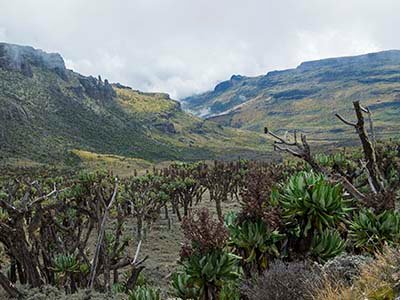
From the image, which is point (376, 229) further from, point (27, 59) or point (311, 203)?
point (27, 59)

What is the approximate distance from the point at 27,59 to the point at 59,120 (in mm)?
40794

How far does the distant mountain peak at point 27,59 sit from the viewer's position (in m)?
134

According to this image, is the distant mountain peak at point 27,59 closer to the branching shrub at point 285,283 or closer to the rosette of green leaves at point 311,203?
the rosette of green leaves at point 311,203

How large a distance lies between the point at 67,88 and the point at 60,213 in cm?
14455

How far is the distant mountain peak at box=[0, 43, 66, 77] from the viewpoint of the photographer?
134m

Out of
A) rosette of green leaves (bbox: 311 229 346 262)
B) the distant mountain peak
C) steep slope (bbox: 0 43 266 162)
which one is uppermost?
the distant mountain peak

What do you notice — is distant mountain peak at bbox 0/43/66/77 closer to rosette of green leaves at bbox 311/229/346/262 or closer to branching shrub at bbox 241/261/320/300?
rosette of green leaves at bbox 311/229/346/262

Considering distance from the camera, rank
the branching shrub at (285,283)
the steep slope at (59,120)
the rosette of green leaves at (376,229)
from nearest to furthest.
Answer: the branching shrub at (285,283) < the rosette of green leaves at (376,229) < the steep slope at (59,120)

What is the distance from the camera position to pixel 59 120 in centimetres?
12275

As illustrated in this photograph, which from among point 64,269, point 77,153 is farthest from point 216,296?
point 77,153

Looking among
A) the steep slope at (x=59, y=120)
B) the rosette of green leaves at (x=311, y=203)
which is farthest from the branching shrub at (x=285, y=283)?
the steep slope at (x=59, y=120)

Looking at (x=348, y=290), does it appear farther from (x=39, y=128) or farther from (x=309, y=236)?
(x=39, y=128)

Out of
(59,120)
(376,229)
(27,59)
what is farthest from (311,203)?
(27,59)

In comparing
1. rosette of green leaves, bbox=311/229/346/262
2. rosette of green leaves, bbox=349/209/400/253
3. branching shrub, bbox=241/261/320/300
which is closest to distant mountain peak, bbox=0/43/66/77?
rosette of green leaves, bbox=311/229/346/262
